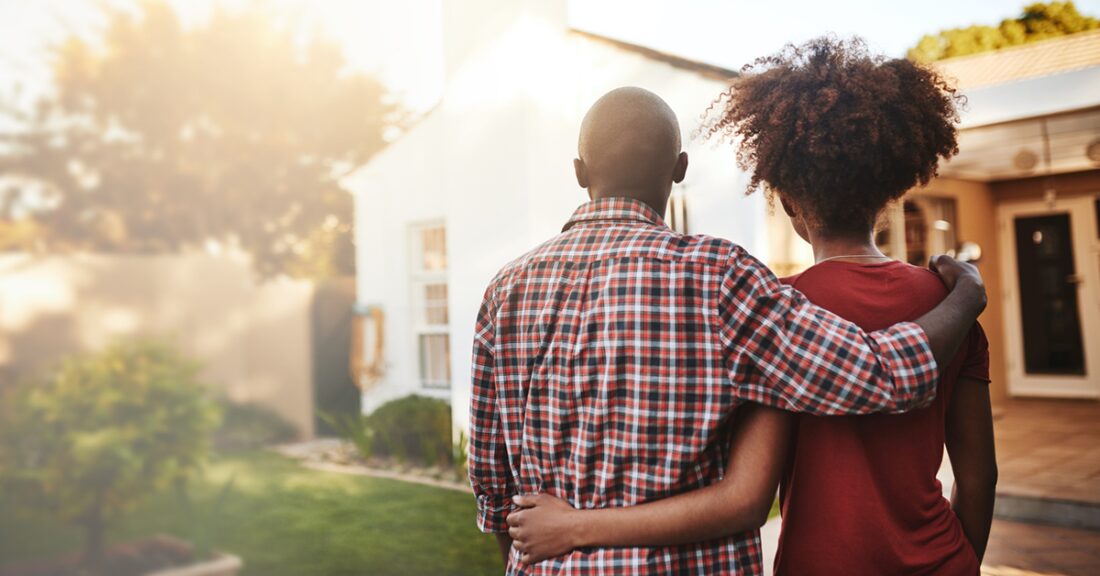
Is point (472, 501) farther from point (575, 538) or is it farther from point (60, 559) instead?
point (575, 538)

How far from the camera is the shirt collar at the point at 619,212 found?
1.26 m

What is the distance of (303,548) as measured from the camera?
3.62 m

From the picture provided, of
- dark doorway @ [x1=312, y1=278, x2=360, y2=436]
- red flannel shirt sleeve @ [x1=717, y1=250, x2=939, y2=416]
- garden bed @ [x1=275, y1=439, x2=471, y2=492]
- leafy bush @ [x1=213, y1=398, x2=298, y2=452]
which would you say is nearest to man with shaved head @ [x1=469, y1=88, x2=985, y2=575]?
red flannel shirt sleeve @ [x1=717, y1=250, x2=939, y2=416]

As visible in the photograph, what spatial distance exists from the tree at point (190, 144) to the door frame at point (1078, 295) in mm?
7910

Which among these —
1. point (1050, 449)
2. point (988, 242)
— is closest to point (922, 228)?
point (988, 242)

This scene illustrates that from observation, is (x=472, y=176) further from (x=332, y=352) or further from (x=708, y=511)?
(x=708, y=511)

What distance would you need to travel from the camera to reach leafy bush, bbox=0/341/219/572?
296cm

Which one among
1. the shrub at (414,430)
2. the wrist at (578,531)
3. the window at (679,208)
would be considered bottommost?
the shrub at (414,430)

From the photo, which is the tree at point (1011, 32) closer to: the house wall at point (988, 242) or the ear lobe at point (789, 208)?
the house wall at point (988, 242)

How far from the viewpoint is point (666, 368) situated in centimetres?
112

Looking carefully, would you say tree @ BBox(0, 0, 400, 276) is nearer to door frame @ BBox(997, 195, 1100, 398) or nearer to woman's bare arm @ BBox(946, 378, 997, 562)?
woman's bare arm @ BBox(946, 378, 997, 562)

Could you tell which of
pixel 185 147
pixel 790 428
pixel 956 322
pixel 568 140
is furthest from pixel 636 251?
pixel 568 140

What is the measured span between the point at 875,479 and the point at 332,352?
3196mm

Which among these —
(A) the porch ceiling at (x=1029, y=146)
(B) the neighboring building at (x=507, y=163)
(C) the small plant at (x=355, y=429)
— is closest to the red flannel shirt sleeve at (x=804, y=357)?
(B) the neighboring building at (x=507, y=163)
